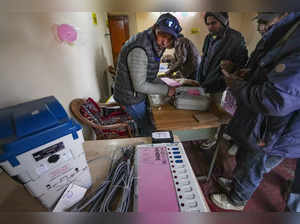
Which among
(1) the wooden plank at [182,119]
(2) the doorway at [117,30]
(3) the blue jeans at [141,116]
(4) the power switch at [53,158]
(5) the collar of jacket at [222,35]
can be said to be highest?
(2) the doorway at [117,30]

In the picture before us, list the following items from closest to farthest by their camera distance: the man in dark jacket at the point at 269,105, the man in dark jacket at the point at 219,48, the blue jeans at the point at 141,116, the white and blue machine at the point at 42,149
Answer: the white and blue machine at the point at 42,149 < the man in dark jacket at the point at 269,105 < the man in dark jacket at the point at 219,48 < the blue jeans at the point at 141,116

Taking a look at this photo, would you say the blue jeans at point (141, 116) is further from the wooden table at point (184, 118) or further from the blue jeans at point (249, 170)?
the blue jeans at point (249, 170)

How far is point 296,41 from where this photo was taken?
1.95ft

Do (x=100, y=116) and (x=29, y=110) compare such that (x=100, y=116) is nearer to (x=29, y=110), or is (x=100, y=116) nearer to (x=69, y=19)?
(x=69, y=19)

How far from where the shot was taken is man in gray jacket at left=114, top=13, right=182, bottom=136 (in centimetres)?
95

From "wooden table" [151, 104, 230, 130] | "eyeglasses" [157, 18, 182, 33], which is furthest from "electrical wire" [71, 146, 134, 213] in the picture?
"eyeglasses" [157, 18, 182, 33]

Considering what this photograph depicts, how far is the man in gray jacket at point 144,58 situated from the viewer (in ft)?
3.12

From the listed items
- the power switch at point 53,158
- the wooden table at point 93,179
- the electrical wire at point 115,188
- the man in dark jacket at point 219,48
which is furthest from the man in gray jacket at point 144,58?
the power switch at point 53,158

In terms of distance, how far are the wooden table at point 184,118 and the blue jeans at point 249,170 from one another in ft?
0.97

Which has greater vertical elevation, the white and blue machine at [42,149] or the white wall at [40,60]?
the white wall at [40,60]

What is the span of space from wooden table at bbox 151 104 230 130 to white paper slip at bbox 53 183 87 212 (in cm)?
62

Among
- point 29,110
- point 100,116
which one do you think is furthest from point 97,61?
point 29,110

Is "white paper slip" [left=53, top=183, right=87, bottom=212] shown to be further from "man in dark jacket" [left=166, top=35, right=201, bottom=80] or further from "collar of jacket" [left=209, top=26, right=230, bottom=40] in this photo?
"man in dark jacket" [left=166, top=35, right=201, bottom=80]

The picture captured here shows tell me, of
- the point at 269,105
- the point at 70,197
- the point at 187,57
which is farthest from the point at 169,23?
the point at 187,57
